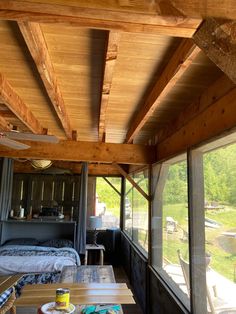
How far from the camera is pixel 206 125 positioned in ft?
7.50

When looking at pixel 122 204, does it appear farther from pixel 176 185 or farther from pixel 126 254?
pixel 176 185

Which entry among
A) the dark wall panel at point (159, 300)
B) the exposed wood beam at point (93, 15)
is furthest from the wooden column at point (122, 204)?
the exposed wood beam at point (93, 15)

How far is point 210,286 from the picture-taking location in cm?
215

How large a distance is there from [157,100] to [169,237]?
190 cm

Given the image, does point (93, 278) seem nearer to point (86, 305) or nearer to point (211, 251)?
point (86, 305)

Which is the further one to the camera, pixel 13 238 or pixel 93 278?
pixel 13 238

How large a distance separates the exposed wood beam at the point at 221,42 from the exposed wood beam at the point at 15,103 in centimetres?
174

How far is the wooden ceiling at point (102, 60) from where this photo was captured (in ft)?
3.00

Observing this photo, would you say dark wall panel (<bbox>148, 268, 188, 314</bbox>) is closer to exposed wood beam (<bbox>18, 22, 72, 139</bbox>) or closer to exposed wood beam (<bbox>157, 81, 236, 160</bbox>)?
exposed wood beam (<bbox>157, 81, 236, 160</bbox>)

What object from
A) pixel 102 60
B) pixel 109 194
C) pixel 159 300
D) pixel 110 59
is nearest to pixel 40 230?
pixel 109 194

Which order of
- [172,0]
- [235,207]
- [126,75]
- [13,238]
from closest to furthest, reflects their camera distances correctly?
[172,0]
[235,207]
[126,75]
[13,238]

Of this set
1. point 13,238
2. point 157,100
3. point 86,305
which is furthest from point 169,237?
point 13,238

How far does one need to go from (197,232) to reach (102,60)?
1.73 meters

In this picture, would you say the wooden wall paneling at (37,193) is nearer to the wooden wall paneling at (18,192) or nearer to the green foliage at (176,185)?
the wooden wall paneling at (18,192)
